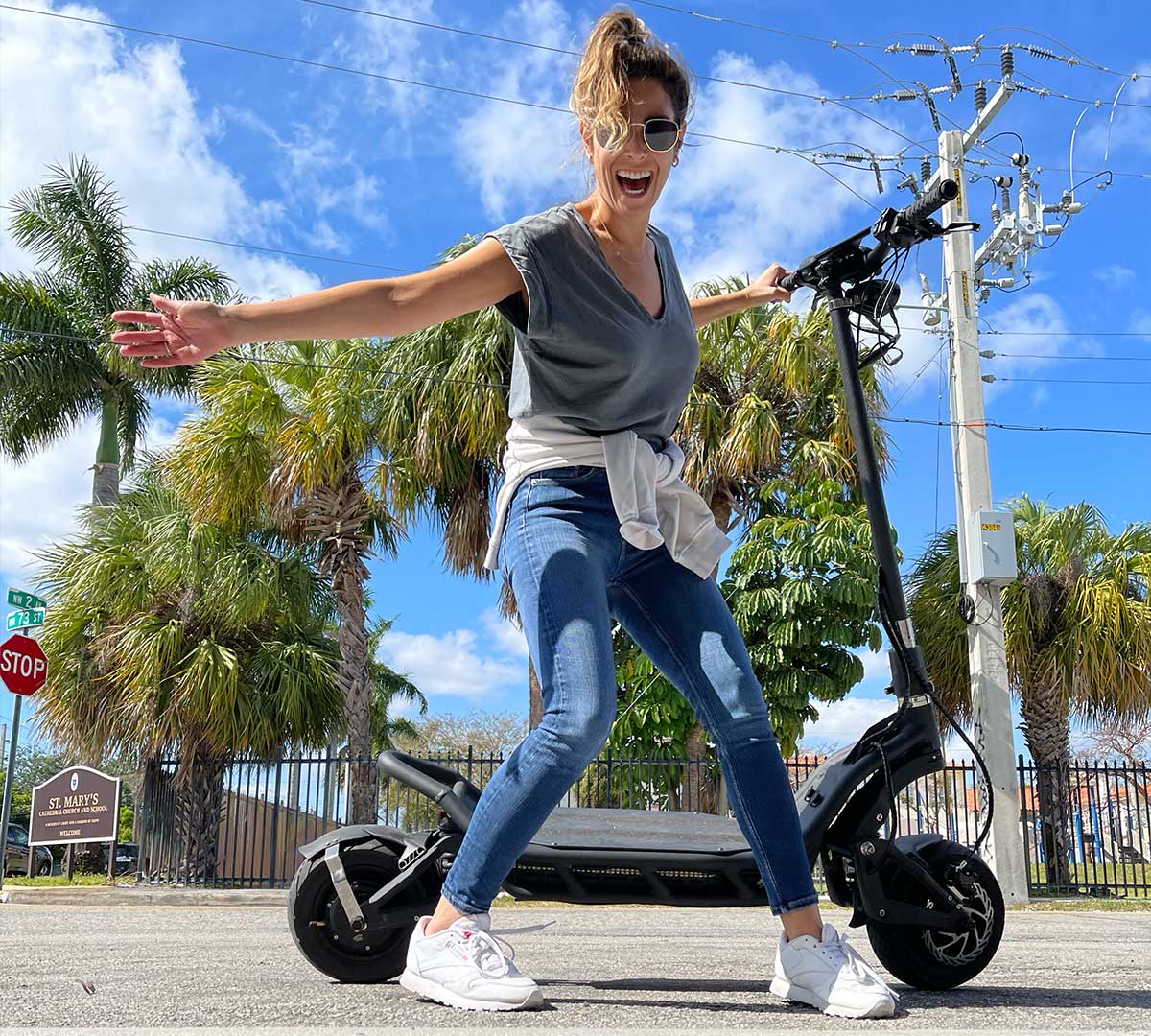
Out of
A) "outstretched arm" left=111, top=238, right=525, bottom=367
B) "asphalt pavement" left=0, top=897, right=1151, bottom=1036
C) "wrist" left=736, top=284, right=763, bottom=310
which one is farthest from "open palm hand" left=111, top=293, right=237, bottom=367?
"wrist" left=736, top=284, right=763, bottom=310

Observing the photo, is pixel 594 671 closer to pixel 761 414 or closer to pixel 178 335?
pixel 178 335

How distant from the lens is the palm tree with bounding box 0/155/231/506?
2131 cm

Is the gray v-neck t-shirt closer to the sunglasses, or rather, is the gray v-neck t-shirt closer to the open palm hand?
the sunglasses

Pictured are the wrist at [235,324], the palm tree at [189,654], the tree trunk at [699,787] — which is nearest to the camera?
the wrist at [235,324]

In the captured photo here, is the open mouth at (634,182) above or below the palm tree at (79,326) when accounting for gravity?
below

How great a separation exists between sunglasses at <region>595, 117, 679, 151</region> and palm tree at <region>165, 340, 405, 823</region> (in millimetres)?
11861

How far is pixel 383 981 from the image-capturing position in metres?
2.56

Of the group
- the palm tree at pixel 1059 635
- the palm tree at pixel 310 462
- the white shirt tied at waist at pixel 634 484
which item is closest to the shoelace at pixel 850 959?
the white shirt tied at waist at pixel 634 484

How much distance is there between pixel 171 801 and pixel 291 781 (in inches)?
66.8

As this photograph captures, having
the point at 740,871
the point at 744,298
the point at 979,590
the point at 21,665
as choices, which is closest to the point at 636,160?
the point at 744,298

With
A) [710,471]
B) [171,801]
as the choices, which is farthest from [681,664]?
[171,801]

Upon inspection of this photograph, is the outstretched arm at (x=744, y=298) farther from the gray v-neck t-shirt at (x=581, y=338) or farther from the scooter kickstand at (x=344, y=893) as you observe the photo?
the scooter kickstand at (x=344, y=893)

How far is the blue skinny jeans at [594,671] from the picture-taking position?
2.26 meters

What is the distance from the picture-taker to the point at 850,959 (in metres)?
2.20
